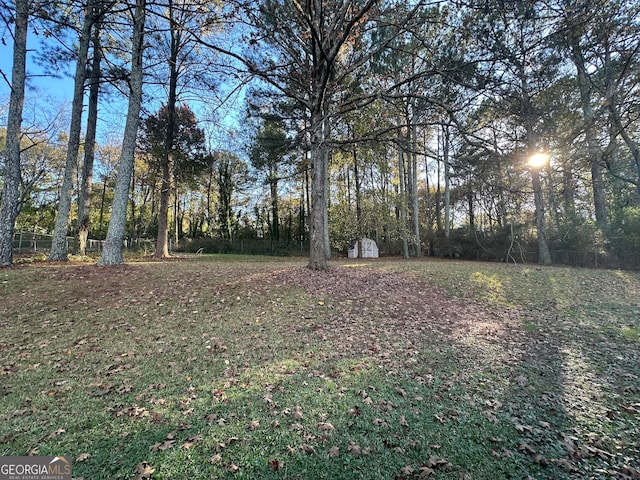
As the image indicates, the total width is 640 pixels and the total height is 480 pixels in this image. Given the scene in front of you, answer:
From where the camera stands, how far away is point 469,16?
677 centimetres

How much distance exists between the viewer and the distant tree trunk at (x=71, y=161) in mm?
9008

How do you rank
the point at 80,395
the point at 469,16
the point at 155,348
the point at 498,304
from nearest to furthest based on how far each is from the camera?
the point at 80,395 < the point at 155,348 < the point at 469,16 < the point at 498,304

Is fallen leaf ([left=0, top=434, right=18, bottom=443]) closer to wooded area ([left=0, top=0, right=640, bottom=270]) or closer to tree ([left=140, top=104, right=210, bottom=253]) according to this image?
wooded area ([left=0, top=0, right=640, bottom=270])

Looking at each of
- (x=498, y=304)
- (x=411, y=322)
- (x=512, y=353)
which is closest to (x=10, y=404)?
(x=411, y=322)

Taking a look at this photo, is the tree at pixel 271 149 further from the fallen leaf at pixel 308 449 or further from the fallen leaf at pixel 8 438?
the fallen leaf at pixel 308 449

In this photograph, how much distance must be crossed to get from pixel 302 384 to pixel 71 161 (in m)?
10.6

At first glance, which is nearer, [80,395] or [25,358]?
[80,395]

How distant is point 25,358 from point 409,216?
813 inches

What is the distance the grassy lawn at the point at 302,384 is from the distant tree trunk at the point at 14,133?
77.3 inches

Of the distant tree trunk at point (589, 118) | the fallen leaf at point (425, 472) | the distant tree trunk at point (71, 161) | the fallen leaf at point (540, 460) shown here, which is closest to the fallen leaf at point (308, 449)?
the fallen leaf at point (425, 472)

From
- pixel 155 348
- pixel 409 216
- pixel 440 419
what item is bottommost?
pixel 440 419

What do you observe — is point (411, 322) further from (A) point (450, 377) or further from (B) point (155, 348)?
(B) point (155, 348)

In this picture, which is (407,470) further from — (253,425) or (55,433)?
(55,433)

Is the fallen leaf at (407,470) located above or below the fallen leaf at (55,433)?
below
